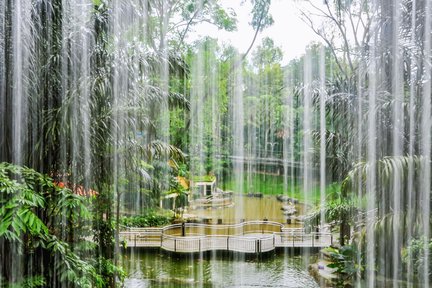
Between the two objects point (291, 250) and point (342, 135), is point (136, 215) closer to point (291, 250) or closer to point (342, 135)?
point (291, 250)

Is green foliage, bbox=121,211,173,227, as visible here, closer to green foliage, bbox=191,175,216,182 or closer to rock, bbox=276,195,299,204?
green foliage, bbox=191,175,216,182

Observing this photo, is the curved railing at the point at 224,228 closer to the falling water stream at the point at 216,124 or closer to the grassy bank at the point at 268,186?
the falling water stream at the point at 216,124

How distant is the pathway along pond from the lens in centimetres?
303

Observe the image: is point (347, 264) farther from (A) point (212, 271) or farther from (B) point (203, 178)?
(B) point (203, 178)

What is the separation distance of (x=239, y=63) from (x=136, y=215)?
62.3 inches

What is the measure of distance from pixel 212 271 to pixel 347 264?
1.13 metres

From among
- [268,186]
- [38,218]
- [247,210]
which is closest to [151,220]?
[247,210]

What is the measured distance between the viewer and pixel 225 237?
11.0 feet

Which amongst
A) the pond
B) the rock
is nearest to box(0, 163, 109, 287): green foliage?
the pond

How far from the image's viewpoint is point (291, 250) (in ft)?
10.5

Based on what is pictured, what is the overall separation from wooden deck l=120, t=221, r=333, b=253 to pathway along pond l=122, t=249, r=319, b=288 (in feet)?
0.29

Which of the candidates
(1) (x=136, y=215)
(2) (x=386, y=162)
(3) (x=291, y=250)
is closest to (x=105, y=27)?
(1) (x=136, y=215)

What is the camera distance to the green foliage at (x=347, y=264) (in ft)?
8.39

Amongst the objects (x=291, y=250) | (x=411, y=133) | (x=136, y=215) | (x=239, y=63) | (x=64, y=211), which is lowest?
(x=291, y=250)
